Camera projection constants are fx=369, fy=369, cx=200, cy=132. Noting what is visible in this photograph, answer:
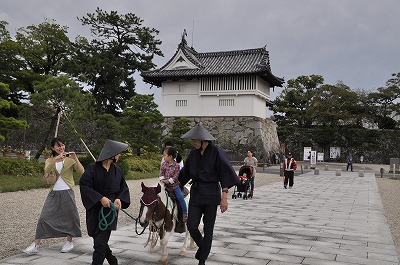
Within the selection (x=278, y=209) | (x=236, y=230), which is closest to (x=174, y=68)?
(x=278, y=209)

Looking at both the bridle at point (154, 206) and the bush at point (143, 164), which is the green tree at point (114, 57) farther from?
the bridle at point (154, 206)

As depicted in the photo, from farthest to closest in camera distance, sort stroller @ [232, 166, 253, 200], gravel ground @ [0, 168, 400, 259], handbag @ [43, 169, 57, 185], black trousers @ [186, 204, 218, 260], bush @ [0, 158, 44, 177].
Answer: bush @ [0, 158, 44, 177], stroller @ [232, 166, 253, 200], gravel ground @ [0, 168, 400, 259], handbag @ [43, 169, 57, 185], black trousers @ [186, 204, 218, 260]

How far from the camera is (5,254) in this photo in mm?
5172

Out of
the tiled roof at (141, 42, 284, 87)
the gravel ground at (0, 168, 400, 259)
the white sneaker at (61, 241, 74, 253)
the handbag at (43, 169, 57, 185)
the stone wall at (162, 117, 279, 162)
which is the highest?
the tiled roof at (141, 42, 284, 87)

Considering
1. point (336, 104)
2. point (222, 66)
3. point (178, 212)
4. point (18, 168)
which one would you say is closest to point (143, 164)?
point (18, 168)

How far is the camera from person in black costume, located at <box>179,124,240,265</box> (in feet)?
15.4

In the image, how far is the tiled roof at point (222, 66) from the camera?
32.0 metres

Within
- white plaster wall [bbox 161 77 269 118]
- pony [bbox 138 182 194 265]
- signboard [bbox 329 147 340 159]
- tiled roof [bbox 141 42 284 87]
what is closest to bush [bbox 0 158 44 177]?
pony [bbox 138 182 194 265]

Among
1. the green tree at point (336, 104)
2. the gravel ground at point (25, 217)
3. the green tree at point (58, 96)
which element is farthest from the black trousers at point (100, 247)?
the green tree at point (336, 104)

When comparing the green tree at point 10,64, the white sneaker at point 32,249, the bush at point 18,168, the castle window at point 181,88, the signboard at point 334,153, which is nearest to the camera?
the white sneaker at point 32,249

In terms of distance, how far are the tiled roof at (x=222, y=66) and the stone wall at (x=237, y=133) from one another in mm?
3969

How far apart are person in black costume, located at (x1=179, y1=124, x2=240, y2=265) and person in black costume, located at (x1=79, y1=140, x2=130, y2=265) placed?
91 centimetres

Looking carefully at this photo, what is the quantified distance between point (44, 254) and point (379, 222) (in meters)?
7.39

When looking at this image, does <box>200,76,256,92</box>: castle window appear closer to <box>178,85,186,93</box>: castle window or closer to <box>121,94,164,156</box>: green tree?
<box>178,85,186,93</box>: castle window
